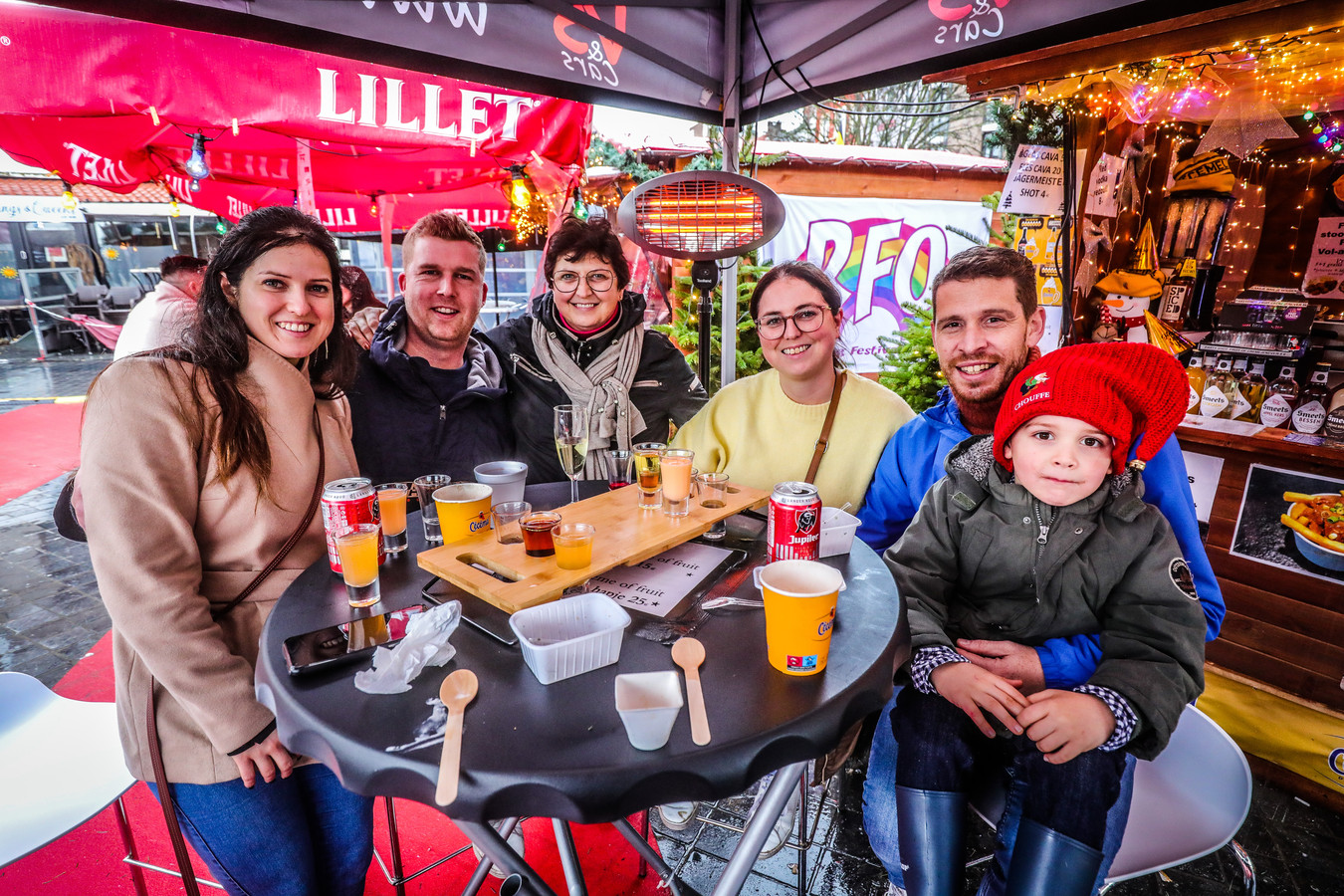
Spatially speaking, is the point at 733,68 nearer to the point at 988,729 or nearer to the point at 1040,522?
the point at 1040,522

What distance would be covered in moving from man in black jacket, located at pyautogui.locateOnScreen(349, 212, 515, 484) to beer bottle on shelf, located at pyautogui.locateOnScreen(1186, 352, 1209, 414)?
12.4 feet

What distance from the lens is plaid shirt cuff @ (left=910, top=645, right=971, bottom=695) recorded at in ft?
5.17

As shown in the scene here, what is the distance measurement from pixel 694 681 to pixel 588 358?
1952 millimetres

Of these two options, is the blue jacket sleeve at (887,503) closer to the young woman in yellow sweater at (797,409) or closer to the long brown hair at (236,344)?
the young woman in yellow sweater at (797,409)

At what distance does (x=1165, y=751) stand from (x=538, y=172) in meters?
5.12

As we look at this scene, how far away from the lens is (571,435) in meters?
2.03

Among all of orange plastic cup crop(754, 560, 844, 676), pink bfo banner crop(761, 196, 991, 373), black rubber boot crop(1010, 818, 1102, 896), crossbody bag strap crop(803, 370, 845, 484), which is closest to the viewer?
orange plastic cup crop(754, 560, 844, 676)

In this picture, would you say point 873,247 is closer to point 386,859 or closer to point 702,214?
point 702,214

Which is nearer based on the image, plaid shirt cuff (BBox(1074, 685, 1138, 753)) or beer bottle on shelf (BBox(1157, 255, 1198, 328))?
plaid shirt cuff (BBox(1074, 685, 1138, 753))

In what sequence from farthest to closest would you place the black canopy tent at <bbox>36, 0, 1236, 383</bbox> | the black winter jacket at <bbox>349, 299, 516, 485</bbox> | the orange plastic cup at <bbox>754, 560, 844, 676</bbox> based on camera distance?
the black winter jacket at <bbox>349, 299, 516, 485</bbox>
the black canopy tent at <bbox>36, 0, 1236, 383</bbox>
the orange plastic cup at <bbox>754, 560, 844, 676</bbox>

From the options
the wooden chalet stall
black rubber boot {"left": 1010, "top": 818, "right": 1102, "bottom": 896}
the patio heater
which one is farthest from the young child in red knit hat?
the wooden chalet stall

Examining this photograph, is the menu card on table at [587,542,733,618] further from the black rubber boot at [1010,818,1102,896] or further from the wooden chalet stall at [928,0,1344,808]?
the wooden chalet stall at [928,0,1344,808]

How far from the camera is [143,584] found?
4.55 feet

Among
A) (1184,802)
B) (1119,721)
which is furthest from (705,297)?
(1184,802)
